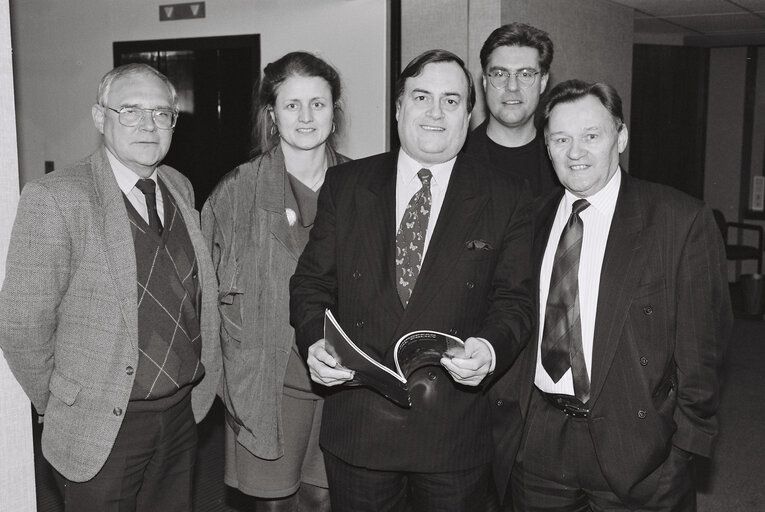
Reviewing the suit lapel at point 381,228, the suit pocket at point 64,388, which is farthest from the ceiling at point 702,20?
the suit pocket at point 64,388

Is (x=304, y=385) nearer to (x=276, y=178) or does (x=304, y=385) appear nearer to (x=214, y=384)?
(x=214, y=384)

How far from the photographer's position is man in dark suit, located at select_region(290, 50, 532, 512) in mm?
2135

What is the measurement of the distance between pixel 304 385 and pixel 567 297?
3.21ft

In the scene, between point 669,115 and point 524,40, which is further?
point 669,115

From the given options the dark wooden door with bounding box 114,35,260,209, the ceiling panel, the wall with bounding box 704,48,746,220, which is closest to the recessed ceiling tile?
the ceiling panel

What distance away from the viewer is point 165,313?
2252mm

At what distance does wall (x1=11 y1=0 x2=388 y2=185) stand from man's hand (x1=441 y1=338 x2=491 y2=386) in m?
3.92

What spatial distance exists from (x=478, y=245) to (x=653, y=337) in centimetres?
59

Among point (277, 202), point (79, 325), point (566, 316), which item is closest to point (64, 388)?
point (79, 325)

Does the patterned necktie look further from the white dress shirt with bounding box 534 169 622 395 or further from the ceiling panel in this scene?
the ceiling panel

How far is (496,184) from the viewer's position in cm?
226

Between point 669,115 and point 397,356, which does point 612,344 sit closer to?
point 397,356

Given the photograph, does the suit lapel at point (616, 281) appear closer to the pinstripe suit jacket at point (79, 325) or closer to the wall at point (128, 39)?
the pinstripe suit jacket at point (79, 325)

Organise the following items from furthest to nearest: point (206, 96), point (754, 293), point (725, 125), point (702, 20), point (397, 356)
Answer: point (725, 125), point (754, 293), point (702, 20), point (206, 96), point (397, 356)
